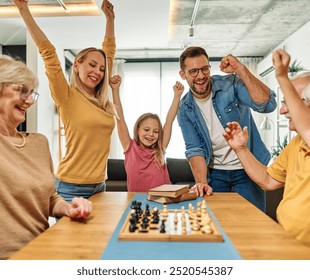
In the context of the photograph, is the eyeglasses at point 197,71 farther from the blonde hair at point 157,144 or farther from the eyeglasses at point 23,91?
the eyeglasses at point 23,91

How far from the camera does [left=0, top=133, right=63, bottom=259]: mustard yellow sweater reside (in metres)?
0.89

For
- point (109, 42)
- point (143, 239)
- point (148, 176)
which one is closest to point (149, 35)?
point (109, 42)

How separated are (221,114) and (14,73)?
89 cm

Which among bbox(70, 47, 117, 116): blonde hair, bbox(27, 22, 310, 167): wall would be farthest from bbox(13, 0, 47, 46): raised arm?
bbox(27, 22, 310, 167): wall

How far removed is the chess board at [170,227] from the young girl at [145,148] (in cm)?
71

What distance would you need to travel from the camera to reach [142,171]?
66.0 inches

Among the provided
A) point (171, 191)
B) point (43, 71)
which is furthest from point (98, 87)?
point (43, 71)

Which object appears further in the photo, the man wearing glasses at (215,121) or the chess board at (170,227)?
the man wearing glasses at (215,121)

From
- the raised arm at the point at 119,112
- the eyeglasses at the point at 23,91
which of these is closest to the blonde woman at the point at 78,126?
the raised arm at the point at 119,112

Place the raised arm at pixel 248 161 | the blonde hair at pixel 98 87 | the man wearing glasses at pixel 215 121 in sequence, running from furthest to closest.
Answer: the man wearing glasses at pixel 215 121 → the blonde hair at pixel 98 87 → the raised arm at pixel 248 161

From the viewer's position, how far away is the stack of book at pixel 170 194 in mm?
1097

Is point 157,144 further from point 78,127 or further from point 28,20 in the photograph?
point 28,20
